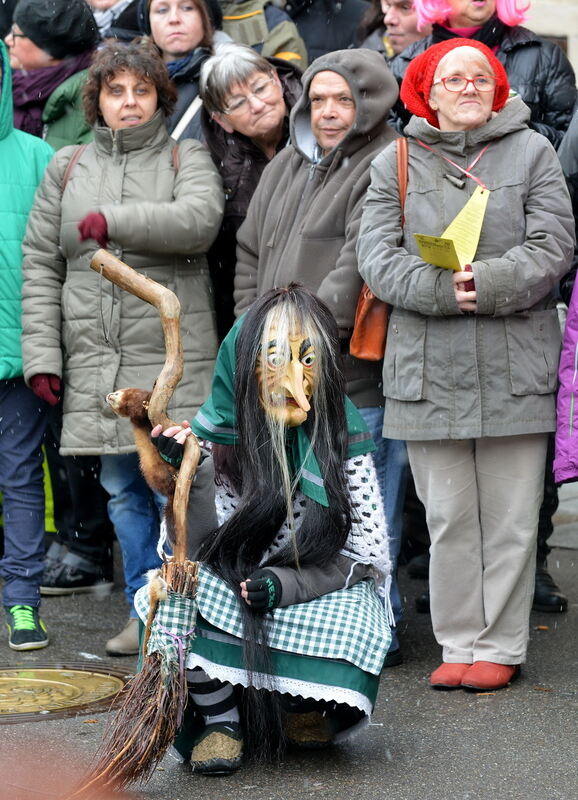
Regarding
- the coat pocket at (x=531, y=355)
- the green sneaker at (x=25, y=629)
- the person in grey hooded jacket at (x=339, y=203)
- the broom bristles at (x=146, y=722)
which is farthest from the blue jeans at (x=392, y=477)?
the broom bristles at (x=146, y=722)

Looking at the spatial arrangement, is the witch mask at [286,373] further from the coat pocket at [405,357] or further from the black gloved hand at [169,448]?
the coat pocket at [405,357]

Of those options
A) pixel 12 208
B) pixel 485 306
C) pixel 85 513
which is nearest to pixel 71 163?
pixel 12 208

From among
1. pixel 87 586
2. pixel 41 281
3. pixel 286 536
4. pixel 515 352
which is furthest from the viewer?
pixel 87 586

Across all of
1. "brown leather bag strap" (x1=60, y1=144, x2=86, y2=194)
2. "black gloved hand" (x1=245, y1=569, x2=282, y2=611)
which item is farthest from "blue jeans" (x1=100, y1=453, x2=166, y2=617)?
"black gloved hand" (x1=245, y1=569, x2=282, y2=611)

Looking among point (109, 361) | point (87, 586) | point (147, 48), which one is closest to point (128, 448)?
point (109, 361)

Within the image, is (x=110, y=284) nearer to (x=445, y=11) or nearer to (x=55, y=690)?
(x=55, y=690)

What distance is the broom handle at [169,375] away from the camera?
3883 mm

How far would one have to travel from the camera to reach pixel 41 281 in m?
5.53

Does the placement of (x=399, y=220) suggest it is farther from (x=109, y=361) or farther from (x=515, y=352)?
(x=109, y=361)

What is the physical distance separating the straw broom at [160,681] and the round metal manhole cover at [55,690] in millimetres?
799

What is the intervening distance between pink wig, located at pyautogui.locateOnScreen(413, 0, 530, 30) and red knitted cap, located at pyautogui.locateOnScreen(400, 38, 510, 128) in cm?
68

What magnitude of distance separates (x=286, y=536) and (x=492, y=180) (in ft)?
4.87

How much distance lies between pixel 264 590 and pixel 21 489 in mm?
2098

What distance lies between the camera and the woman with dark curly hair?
5426 millimetres
